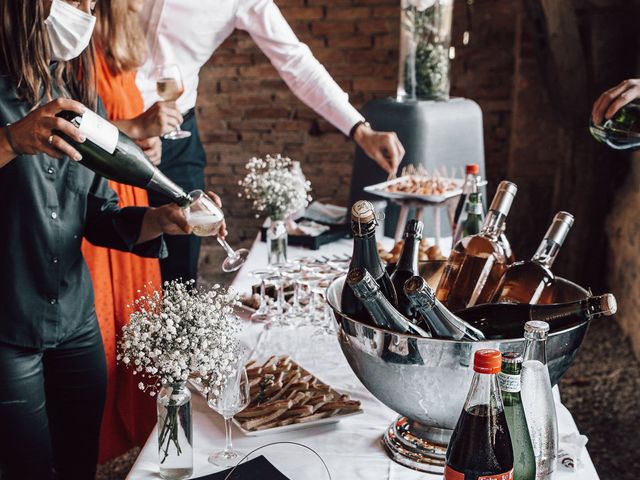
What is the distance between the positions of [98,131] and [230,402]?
1.71 feet

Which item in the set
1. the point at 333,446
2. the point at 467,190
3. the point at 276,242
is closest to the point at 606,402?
the point at 467,190

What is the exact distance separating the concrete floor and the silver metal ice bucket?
1617mm

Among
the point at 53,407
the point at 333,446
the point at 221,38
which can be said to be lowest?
the point at 53,407

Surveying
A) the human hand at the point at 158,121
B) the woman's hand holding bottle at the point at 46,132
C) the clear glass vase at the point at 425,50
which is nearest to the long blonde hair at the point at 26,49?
the woman's hand holding bottle at the point at 46,132

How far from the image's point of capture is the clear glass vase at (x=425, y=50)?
289 cm

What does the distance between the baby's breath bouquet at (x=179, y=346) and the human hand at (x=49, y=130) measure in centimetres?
34

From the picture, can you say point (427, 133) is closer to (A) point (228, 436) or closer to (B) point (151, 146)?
(B) point (151, 146)

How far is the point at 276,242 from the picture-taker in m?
2.01

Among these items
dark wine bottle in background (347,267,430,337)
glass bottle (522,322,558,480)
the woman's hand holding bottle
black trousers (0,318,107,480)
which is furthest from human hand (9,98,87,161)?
glass bottle (522,322,558,480)

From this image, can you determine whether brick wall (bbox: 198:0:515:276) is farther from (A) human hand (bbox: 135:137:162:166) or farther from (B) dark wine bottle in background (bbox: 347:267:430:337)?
(B) dark wine bottle in background (bbox: 347:267:430:337)

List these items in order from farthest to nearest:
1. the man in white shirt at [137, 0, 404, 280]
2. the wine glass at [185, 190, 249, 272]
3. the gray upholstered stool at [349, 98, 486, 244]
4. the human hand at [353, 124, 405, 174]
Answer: the gray upholstered stool at [349, 98, 486, 244], the man in white shirt at [137, 0, 404, 280], the human hand at [353, 124, 405, 174], the wine glass at [185, 190, 249, 272]

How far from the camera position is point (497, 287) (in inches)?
51.4

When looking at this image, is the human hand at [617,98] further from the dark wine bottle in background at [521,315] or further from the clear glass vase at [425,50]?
the clear glass vase at [425,50]

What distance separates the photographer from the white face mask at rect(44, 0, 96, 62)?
4.64ft
